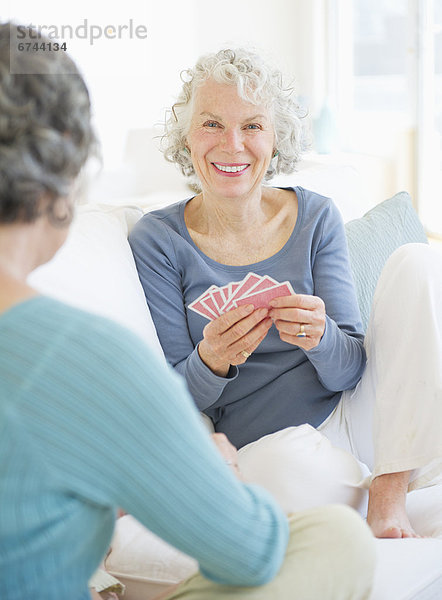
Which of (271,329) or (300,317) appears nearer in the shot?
(300,317)

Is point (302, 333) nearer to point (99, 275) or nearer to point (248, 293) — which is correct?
point (248, 293)

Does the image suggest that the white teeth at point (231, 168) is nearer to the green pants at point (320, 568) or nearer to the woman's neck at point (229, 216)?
the woman's neck at point (229, 216)

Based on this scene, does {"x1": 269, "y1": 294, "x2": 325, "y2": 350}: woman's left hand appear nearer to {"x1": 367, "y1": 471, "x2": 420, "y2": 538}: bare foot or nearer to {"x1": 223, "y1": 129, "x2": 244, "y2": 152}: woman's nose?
{"x1": 367, "y1": 471, "x2": 420, "y2": 538}: bare foot

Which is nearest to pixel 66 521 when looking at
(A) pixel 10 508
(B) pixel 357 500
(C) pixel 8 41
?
(A) pixel 10 508

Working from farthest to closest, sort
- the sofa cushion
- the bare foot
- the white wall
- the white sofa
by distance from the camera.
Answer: the white wall → the sofa cushion → the bare foot → the white sofa

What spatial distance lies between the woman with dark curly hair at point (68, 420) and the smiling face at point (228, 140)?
1.04 meters

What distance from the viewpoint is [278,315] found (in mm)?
1632

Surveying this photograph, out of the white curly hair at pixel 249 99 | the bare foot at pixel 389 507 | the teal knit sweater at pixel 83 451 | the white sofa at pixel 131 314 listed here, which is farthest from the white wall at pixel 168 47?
the teal knit sweater at pixel 83 451

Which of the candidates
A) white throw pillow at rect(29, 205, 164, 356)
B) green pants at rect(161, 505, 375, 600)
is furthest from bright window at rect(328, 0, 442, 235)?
green pants at rect(161, 505, 375, 600)

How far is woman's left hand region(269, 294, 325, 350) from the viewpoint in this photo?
5.34 feet

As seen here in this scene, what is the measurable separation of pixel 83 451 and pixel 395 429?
3.30ft

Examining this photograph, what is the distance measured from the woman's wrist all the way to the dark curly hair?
2.67ft

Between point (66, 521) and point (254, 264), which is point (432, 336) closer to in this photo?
point (254, 264)

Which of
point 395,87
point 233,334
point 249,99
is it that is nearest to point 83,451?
point 233,334
